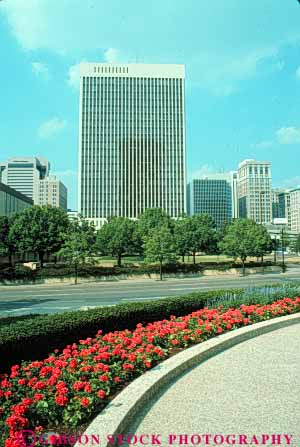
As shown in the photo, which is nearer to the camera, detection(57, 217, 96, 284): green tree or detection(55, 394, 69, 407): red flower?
detection(55, 394, 69, 407): red flower

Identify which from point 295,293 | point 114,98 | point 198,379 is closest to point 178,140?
point 114,98

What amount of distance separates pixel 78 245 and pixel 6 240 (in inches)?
617

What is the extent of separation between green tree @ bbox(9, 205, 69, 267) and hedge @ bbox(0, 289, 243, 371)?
2999cm

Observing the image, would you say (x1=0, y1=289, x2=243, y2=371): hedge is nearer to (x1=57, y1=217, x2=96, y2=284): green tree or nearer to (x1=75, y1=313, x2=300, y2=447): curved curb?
(x1=75, y1=313, x2=300, y2=447): curved curb

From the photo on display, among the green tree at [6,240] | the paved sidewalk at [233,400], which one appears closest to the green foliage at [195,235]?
the green tree at [6,240]

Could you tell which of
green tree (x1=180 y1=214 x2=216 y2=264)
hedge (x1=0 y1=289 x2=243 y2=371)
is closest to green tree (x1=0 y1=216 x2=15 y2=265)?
green tree (x1=180 y1=214 x2=216 y2=264)

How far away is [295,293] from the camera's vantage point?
1446 cm

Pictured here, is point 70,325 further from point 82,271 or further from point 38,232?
point 38,232

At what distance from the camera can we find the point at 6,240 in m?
43.2

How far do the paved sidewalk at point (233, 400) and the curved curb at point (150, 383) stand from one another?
0.14 m

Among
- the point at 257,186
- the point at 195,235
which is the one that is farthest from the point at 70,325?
the point at 257,186

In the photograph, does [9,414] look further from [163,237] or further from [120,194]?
[120,194]

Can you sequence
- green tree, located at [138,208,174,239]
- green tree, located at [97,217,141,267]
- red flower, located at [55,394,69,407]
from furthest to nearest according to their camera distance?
green tree, located at [138,208,174,239] → green tree, located at [97,217,141,267] → red flower, located at [55,394,69,407]

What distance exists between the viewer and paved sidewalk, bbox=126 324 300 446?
183 inches
